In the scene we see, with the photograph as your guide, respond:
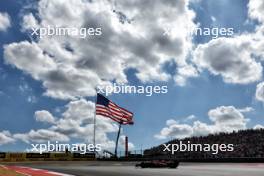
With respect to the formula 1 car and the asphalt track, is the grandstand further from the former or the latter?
the asphalt track

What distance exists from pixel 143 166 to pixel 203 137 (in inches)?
1240

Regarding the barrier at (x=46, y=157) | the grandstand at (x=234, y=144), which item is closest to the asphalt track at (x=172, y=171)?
the grandstand at (x=234, y=144)

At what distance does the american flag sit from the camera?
47300 mm

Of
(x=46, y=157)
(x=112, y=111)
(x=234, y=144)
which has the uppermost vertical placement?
(x=112, y=111)

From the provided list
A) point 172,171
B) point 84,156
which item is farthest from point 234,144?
point 172,171

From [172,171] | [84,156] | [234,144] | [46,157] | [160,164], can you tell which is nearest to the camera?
[172,171]

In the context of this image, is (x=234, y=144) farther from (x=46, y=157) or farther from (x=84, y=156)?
(x=46, y=157)

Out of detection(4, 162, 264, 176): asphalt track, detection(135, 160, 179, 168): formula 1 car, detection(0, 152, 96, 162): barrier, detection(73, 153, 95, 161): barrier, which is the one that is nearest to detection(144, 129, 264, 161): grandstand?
detection(73, 153, 95, 161): barrier

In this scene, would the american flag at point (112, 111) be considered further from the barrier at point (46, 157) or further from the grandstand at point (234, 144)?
the barrier at point (46, 157)

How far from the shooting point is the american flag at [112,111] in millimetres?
47300

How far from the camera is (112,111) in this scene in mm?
47594

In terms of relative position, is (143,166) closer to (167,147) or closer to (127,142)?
(127,142)

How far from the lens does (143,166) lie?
2769 cm

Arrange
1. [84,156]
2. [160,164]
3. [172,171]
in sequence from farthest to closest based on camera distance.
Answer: [84,156] < [160,164] < [172,171]
